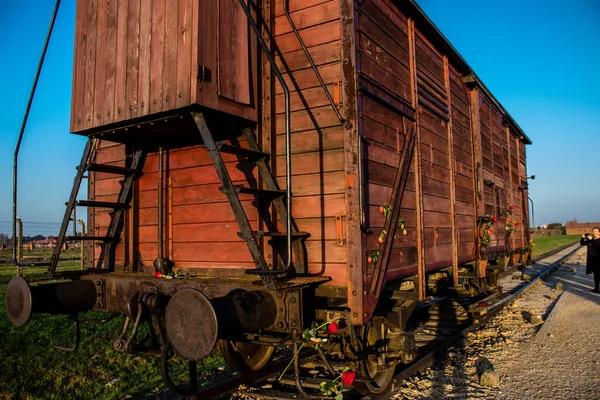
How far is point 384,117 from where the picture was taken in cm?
455

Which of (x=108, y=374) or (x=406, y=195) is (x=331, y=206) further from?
(x=108, y=374)

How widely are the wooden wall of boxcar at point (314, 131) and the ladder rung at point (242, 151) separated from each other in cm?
15

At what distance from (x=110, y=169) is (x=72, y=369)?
94.5 inches

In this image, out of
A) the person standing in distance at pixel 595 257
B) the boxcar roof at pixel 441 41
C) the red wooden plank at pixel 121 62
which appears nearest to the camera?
the red wooden plank at pixel 121 62

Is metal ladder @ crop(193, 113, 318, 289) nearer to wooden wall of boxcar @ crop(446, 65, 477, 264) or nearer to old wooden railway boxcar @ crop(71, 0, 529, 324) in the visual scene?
old wooden railway boxcar @ crop(71, 0, 529, 324)

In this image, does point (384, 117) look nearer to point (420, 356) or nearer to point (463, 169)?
point (420, 356)

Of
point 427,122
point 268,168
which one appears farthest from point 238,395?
point 427,122

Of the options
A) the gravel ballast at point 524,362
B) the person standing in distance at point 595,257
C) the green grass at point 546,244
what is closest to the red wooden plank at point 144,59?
the gravel ballast at point 524,362

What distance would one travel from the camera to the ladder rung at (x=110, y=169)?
4.24 meters

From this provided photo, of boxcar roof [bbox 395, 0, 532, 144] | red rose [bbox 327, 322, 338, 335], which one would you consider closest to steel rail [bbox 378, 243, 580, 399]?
red rose [bbox 327, 322, 338, 335]

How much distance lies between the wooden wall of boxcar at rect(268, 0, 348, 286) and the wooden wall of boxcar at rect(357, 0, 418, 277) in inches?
9.4

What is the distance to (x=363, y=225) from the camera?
12.4 feet

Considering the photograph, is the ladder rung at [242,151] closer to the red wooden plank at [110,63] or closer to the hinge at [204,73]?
the hinge at [204,73]

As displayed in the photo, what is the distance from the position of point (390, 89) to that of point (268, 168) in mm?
1649
